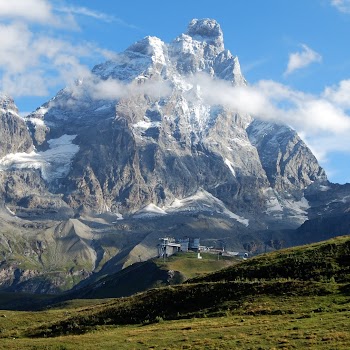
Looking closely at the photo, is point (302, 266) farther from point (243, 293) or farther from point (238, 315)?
→ point (238, 315)

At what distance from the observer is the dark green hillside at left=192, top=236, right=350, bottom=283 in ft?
268

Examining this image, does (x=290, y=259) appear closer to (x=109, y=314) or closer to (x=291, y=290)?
(x=291, y=290)

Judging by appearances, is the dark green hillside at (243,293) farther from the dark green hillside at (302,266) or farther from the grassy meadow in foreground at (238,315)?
the grassy meadow in foreground at (238,315)

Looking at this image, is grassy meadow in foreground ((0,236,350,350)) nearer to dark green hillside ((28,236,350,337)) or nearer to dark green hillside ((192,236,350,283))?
dark green hillside ((192,236,350,283))

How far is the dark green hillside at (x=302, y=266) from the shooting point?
81688 millimetres

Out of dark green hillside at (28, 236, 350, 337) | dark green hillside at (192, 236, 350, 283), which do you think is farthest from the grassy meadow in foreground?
dark green hillside at (28, 236, 350, 337)

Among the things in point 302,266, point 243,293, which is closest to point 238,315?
point 243,293

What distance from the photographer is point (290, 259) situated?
90.1 meters

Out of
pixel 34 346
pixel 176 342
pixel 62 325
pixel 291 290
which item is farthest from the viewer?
pixel 62 325

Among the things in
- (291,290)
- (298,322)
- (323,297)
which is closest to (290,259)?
(291,290)

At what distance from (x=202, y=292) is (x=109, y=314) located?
12.2m

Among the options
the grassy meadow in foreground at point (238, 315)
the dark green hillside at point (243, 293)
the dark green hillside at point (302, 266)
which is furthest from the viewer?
the dark green hillside at point (302, 266)

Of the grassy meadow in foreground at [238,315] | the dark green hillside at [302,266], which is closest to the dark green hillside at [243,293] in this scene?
the dark green hillside at [302,266]

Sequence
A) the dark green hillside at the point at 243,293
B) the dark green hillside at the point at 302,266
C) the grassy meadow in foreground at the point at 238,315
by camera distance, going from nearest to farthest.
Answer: the grassy meadow in foreground at the point at 238,315
the dark green hillside at the point at 243,293
the dark green hillside at the point at 302,266
